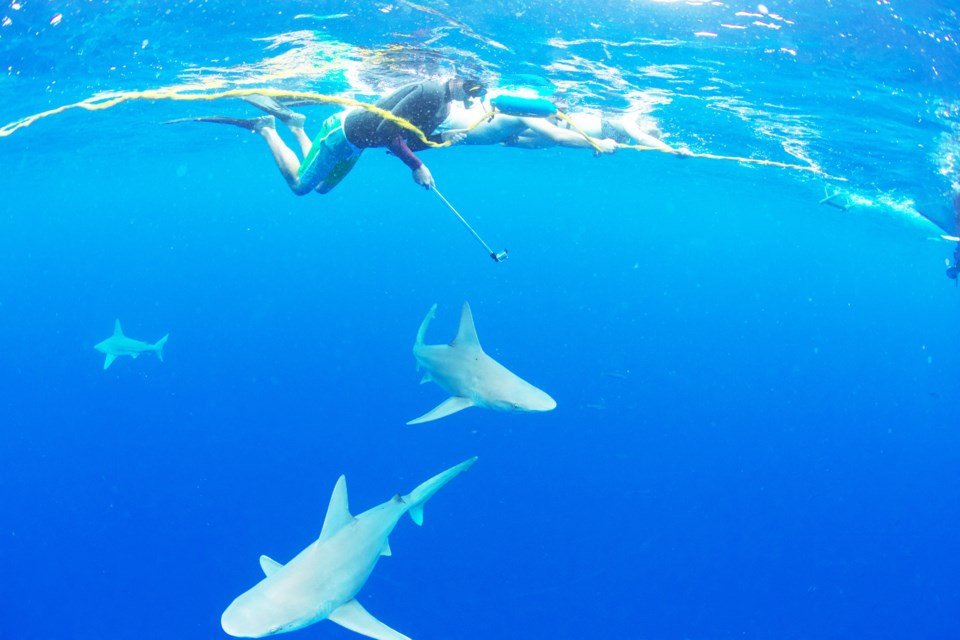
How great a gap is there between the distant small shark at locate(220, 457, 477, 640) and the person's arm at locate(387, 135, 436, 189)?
3.49 m

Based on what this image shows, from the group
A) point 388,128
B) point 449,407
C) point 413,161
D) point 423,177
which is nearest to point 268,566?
point 449,407

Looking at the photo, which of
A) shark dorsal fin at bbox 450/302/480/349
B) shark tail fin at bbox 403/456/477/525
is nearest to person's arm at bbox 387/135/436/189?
shark dorsal fin at bbox 450/302/480/349

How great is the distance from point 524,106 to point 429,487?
6118mm

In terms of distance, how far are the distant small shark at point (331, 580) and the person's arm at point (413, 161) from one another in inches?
138

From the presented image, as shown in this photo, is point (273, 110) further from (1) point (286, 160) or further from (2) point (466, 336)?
(2) point (466, 336)

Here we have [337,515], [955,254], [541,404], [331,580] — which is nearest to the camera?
[331,580]

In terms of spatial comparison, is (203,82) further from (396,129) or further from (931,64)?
(931,64)

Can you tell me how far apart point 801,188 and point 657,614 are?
83.1 feet

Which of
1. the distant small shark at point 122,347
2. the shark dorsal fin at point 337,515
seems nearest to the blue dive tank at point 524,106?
the shark dorsal fin at point 337,515

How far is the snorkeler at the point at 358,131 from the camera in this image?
7266 millimetres

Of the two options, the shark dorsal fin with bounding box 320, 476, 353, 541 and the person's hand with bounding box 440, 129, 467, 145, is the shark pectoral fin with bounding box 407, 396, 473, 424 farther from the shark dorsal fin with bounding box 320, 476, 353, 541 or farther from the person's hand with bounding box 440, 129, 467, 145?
the person's hand with bounding box 440, 129, 467, 145

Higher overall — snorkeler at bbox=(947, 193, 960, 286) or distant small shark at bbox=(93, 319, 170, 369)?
snorkeler at bbox=(947, 193, 960, 286)

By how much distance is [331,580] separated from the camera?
19.7ft

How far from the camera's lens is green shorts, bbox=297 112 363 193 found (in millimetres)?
8242
